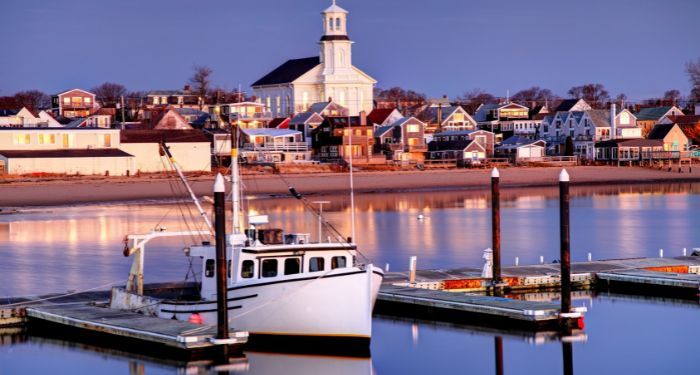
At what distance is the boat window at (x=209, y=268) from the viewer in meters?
31.3

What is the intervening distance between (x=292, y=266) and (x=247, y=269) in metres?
1.06

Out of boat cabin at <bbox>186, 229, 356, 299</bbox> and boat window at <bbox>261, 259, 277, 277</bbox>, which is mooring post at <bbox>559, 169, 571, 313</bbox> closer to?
boat cabin at <bbox>186, 229, 356, 299</bbox>

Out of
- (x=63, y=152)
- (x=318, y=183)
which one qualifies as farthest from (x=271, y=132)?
(x=63, y=152)

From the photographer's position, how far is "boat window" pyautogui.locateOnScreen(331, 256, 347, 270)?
30250 millimetres

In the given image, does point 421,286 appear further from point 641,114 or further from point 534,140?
point 641,114

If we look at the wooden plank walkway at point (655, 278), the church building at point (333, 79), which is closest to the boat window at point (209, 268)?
the wooden plank walkway at point (655, 278)

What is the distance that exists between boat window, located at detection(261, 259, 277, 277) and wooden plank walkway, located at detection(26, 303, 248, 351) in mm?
1802

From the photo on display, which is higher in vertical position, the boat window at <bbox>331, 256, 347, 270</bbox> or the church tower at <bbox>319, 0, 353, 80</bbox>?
the church tower at <bbox>319, 0, 353, 80</bbox>

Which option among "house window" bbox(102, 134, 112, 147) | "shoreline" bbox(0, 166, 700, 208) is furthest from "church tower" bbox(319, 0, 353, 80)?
"house window" bbox(102, 134, 112, 147)

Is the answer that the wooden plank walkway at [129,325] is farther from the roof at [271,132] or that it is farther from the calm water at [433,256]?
the roof at [271,132]

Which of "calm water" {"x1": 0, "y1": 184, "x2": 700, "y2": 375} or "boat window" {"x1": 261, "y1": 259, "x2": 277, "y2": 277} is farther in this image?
"calm water" {"x1": 0, "y1": 184, "x2": 700, "y2": 375}

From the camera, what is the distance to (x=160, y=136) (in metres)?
115

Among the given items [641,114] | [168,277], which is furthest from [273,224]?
[641,114]

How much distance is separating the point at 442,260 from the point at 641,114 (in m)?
126
